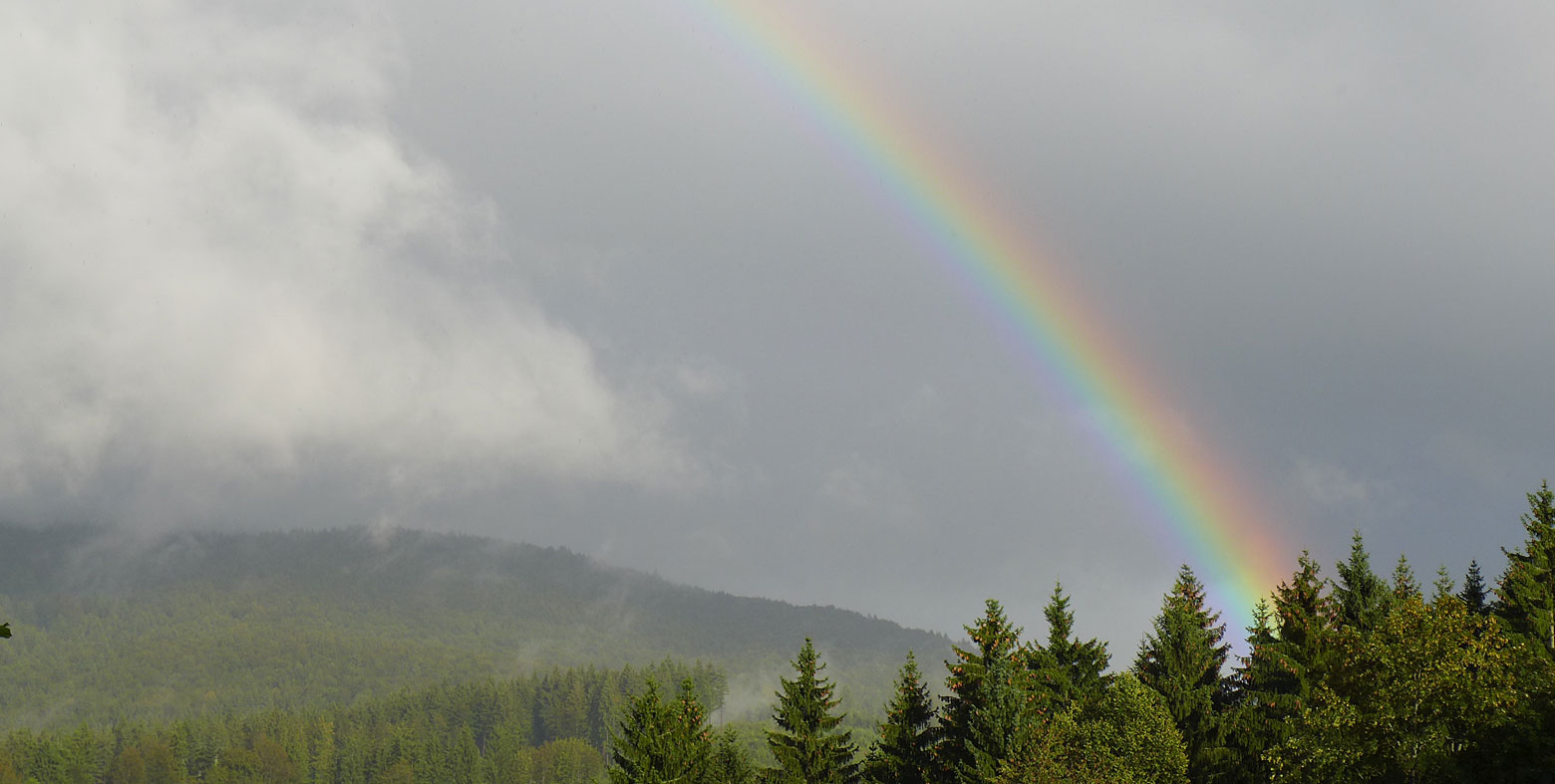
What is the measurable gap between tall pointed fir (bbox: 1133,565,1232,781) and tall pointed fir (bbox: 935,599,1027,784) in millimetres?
9201

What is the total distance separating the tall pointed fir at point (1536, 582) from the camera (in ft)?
169

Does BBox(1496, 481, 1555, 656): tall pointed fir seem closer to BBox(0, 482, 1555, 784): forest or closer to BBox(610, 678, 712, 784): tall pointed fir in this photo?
BBox(0, 482, 1555, 784): forest

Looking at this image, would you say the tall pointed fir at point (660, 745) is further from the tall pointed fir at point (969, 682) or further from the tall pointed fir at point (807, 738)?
the tall pointed fir at point (969, 682)

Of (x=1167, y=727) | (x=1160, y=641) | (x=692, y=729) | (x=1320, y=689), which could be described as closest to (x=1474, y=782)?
(x=1320, y=689)

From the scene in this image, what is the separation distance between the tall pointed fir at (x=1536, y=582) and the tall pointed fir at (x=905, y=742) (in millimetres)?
29487

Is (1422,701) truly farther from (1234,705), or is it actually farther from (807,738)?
(807,738)

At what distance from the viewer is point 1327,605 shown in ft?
190

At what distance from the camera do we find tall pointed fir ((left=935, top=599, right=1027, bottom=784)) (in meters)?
58.3

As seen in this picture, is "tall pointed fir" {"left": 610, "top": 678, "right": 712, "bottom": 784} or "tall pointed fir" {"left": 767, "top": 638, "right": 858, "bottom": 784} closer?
"tall pointed fir" {"left": 610, "top": 678, "right": 712, "bottom": 784}

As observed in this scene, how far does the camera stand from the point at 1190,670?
61594 millimetres

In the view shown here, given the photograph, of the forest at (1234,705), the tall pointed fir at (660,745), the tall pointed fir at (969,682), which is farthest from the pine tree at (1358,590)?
the tall pointed fir at (660,745)

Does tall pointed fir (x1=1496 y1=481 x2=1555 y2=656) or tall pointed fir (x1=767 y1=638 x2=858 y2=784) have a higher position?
tall pointed fir (x1=1496 y1=481 x2=1555 y2=656)

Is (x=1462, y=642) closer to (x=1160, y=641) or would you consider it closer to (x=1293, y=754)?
(x=1293, y=754)

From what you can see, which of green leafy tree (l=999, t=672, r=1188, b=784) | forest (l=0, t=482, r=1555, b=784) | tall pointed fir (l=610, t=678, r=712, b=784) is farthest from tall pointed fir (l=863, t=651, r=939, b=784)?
green leafy tree (l=999, t=672, r=1188, b=784)
